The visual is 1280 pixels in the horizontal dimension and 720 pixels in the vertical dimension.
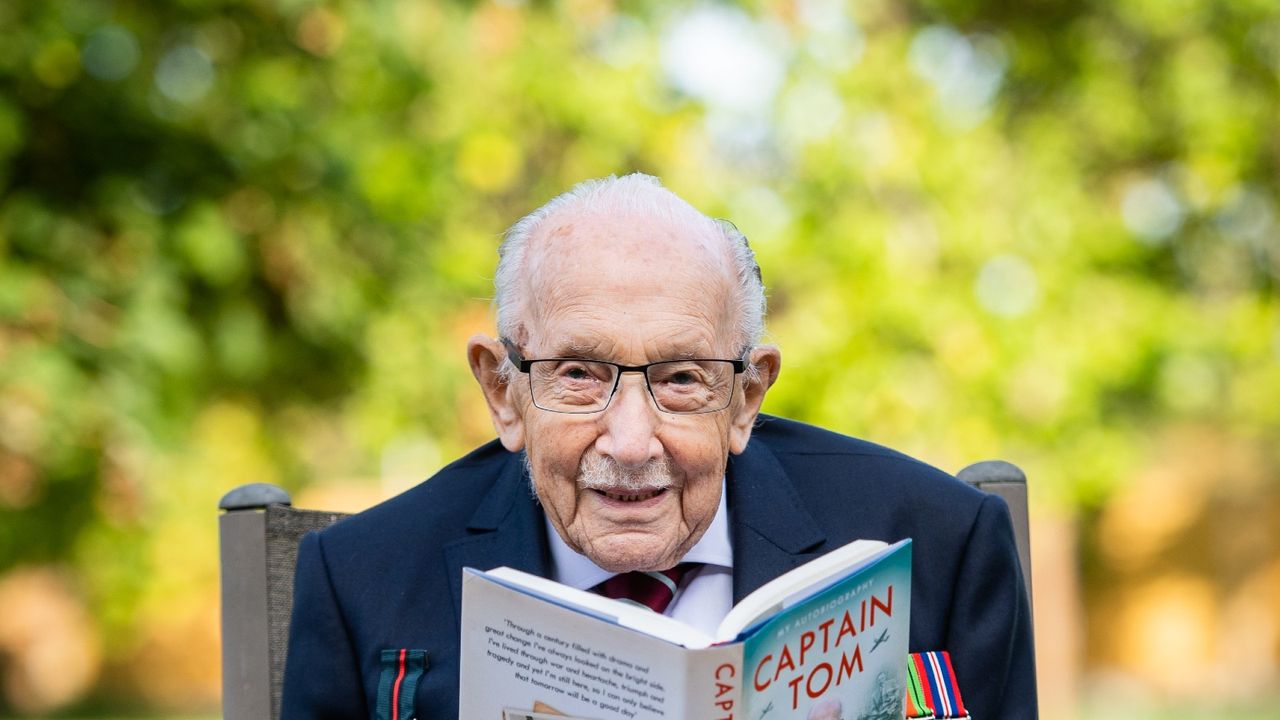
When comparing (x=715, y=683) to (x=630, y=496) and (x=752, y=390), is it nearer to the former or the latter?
(x=630, y=496)

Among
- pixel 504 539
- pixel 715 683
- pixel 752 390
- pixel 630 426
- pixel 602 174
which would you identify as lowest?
pixel 715 683

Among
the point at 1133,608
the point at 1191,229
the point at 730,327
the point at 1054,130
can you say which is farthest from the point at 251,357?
the point at 1133,608

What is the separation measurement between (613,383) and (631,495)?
6.8 inches

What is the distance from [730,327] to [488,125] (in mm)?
6300

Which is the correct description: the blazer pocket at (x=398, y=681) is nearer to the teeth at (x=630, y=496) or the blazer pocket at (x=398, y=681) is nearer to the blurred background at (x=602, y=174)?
the teeth at (x=630, y=496)

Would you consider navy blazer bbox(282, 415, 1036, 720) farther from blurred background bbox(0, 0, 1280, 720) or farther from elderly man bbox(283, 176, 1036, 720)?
blurred background bbox(0, 0, 1280, 720)

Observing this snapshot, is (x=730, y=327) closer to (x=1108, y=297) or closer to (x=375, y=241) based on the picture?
(x=375, y=241)

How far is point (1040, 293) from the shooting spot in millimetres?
7781

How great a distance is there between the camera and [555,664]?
1843 mm

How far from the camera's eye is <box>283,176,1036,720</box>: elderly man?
2145 millimetres

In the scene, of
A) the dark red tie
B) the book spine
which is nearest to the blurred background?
the dark red tie

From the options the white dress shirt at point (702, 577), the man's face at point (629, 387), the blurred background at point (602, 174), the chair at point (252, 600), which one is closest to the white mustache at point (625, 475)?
the man's face at point (629, 387)

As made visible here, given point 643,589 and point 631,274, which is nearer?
point 631,274

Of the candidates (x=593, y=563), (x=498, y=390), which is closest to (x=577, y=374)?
(x=498, y=390)
